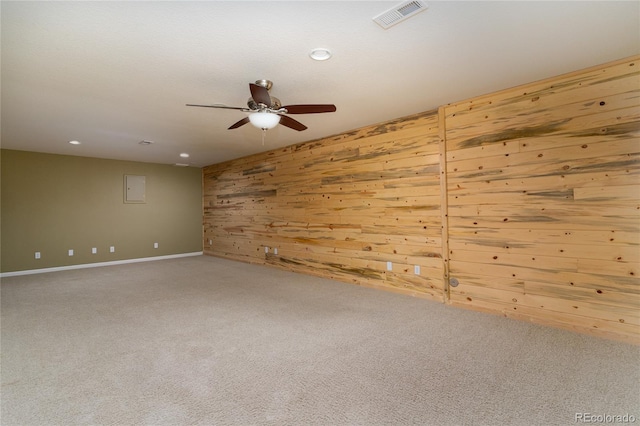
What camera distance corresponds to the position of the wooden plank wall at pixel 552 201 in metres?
2.70

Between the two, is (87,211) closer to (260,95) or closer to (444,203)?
(260,95)

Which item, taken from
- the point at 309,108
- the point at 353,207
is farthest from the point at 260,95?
the point at 353,207

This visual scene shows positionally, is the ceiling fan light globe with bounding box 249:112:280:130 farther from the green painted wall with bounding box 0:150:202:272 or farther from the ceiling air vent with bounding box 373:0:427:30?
the green painted wall with bounding box 0:150:202:272

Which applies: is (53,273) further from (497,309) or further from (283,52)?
(497,309)

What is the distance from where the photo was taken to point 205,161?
7.79 meters

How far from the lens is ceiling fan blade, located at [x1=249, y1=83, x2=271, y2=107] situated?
99.7 inches

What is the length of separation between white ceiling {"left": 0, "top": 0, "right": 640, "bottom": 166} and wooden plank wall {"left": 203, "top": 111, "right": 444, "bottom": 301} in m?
0.65

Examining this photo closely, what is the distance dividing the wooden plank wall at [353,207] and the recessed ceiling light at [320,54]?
203cm

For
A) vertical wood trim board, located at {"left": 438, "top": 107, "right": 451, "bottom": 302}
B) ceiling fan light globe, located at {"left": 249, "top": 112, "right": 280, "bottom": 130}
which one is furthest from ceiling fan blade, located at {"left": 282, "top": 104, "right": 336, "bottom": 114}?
vertical wood trim board, located at {"left": 438, "top": 107, "right": 451, "bottom": 302}

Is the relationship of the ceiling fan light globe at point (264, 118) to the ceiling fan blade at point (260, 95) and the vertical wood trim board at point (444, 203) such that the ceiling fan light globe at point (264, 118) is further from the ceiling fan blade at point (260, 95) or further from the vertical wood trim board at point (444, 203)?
the vertical wood trim board at point (444, 203)

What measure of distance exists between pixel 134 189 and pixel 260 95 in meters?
6.44

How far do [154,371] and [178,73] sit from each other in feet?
8.57

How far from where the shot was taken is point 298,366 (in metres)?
2.31

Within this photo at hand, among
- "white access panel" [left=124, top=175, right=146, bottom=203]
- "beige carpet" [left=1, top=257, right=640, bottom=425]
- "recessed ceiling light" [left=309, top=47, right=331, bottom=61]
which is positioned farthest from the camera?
"white access panel" [left=124, top=175, right=146, bottom=203]
